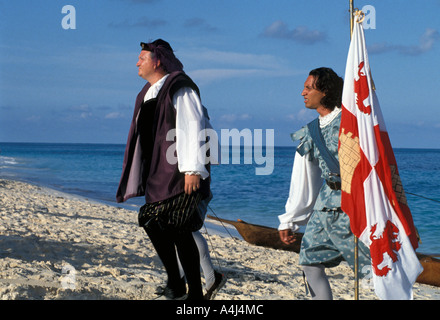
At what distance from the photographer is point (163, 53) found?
11.8 feet

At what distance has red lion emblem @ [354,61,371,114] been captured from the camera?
A: 296 cm

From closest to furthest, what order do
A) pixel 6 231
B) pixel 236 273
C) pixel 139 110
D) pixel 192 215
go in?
pixel 192 215, pixel 139 110, pixel 236 273, pixel 6 231

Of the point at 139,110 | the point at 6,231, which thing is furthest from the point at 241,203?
the point at 139,110

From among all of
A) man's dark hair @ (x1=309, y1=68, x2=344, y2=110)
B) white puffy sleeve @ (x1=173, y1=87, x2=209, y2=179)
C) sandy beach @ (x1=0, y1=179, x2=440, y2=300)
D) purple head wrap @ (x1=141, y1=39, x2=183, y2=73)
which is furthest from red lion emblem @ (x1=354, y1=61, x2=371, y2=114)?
sandy beach @ (x1=0, y1=179, x2=440, y2=300)

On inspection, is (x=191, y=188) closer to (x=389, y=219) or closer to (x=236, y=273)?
(x=389, y=219)

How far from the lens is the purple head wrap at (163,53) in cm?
357

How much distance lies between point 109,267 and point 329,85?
2.89 m

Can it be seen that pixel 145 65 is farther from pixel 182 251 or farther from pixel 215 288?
pixel 215 288

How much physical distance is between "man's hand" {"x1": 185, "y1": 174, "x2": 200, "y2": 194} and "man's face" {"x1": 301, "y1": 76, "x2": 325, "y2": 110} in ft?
2.73

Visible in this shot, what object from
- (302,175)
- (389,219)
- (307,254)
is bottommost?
(307,254)

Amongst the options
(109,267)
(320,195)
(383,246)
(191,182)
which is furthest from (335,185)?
(109,267)

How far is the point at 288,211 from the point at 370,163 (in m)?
0.60

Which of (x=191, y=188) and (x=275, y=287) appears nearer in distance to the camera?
(x=191, y=188)

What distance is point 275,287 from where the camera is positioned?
16.5 ft
